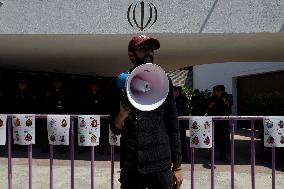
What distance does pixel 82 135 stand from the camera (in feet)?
14.1

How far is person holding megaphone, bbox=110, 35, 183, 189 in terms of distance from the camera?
2.56 m

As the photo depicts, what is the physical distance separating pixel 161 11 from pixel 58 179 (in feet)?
11.9

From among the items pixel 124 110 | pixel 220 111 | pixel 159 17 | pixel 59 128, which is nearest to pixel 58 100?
pixel 159 17

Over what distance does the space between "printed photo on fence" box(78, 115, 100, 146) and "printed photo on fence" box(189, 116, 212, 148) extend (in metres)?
1.08

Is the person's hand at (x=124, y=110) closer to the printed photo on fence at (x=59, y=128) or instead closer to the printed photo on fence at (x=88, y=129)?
the printed photo on fence at (x=88, y=129)

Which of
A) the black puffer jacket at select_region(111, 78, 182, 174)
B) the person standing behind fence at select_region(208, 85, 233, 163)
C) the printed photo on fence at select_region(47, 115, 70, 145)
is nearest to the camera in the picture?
the black puffer jacket at select_region(111, 78, 182, 174)

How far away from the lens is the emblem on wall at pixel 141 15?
7047 mm

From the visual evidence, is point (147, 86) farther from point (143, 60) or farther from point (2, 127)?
point (2, 127)

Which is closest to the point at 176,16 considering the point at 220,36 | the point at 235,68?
the point at 220,36

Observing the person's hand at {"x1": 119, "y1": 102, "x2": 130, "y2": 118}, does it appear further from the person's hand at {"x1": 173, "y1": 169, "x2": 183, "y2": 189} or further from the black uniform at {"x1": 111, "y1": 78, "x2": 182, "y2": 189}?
the person's hand at {"x1": 173, "y1": 169, "x2": 183, "y2": 189}

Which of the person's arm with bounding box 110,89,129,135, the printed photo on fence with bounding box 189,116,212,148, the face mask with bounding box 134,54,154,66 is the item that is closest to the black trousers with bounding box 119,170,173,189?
the person's arm with bounding box 110,89,129,135

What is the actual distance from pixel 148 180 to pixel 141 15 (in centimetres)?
485

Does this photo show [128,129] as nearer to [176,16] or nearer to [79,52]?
[176,16]

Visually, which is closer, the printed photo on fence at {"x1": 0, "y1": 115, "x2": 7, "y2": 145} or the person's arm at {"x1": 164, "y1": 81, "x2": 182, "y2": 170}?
the person's arm at {"x1": 164, "y1": 81, "x2": 182, "y2": 170}
